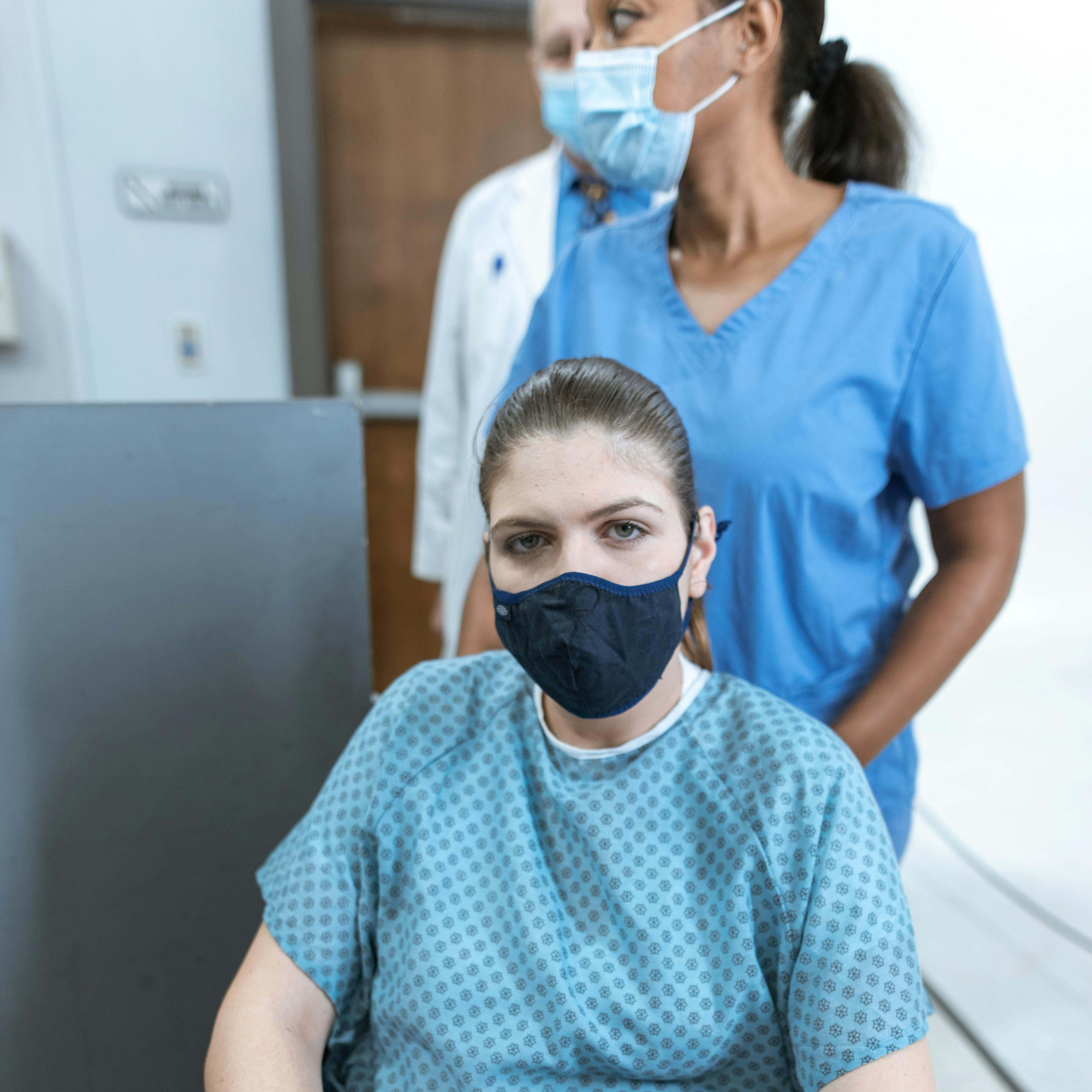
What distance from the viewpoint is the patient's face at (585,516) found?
78 cm

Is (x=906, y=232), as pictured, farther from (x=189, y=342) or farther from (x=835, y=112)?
(x=189, y=342)

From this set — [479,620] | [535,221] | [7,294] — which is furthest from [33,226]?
[479,620]

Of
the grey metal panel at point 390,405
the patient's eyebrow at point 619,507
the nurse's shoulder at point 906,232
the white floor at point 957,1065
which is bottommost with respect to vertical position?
the white floor at point 957,1065

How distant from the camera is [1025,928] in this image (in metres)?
1.46

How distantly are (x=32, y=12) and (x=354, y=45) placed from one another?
777mm

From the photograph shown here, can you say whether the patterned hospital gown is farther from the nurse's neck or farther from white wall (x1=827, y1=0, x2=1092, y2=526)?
white wall (x1=827, y1=0, x2=1092, y2=526)

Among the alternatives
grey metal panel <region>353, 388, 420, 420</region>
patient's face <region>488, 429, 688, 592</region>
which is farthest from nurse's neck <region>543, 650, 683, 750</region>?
grey metal panel <region>353, 388, 420, 420</region>

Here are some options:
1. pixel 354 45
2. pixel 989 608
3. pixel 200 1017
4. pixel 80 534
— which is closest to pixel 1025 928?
pixel 989 608

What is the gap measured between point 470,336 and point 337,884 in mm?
1320

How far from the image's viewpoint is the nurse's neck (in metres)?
0.85

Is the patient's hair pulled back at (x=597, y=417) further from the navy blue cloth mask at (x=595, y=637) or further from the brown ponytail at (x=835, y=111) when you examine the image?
the brown ponytail at (x=835, y=111)

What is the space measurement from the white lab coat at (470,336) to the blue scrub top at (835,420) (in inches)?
23.9

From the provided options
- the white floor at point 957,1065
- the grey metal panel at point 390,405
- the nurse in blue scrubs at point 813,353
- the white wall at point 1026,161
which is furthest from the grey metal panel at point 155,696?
the grey metal panel at point 390,405

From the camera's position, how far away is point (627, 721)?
0.85 m
